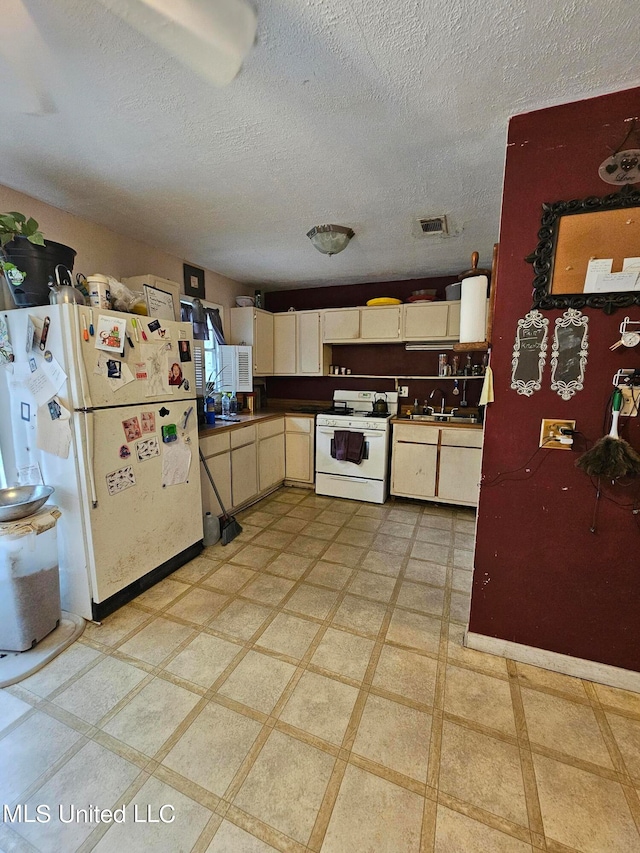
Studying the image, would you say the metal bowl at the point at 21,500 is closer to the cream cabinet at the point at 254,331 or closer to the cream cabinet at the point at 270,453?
the cream cabinet at the point at 270,453

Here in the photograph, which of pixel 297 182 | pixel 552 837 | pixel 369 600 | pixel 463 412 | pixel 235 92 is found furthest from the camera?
pixel 463 412

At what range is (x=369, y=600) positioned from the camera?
2.20 meters

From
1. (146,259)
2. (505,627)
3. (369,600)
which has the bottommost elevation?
(369,600)

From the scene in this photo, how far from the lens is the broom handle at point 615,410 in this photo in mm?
1449

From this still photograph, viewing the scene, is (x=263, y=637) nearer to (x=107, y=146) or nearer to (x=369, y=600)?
(x=369, y=600)

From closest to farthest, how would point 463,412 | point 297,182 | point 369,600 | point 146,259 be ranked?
point 297,182 → point 369,600 → point 146,259 → point 463,412

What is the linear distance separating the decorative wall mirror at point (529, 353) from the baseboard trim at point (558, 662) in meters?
1.24

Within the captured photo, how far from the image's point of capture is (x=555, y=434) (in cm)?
157

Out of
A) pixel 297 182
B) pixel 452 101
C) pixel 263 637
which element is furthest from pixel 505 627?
pixel 297 182

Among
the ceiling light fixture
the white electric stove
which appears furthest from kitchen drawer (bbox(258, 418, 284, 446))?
the ceiling light fixture

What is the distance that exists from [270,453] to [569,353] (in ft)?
9.74

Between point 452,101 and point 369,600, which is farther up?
point 452,101

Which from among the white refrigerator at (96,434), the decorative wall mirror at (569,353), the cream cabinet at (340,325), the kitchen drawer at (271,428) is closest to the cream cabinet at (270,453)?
the kitchen drawer at (271,428)

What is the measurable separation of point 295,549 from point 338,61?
2728 millimetres
